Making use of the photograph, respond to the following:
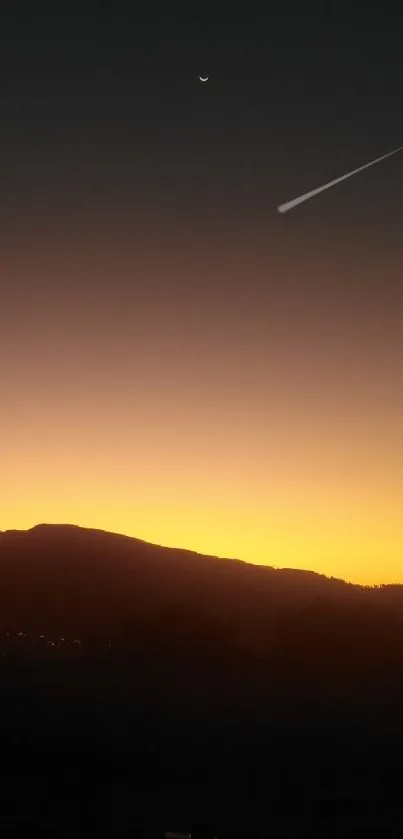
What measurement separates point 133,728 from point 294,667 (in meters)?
33.9

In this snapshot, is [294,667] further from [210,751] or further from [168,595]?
[168,595]

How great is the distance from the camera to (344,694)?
7419 cm

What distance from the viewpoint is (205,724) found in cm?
6034

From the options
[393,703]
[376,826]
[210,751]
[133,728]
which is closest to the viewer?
[376,826]

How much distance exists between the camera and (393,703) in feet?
225

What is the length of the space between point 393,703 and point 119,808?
3589 cm

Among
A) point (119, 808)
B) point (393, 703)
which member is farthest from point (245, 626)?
point (119, 808)

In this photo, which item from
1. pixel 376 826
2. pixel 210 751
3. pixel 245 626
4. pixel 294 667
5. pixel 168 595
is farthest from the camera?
pixel 168 595

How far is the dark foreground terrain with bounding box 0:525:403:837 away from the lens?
37.6 meters

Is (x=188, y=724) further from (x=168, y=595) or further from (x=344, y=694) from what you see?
(x=168, y=595)

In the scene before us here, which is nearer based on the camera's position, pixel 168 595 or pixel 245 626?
pixel 245 626

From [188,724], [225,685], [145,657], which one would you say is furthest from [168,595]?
[188,724]

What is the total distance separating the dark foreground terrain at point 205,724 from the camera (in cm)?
3756

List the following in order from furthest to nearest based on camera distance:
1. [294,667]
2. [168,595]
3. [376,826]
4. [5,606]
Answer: [168,595] < [5,606] < [294,667] < [376,826]
